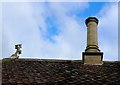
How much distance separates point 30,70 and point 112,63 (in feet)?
10.6

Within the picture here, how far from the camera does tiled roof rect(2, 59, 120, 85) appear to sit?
9336 millimetres

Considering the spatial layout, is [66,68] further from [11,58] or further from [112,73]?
[11,58]

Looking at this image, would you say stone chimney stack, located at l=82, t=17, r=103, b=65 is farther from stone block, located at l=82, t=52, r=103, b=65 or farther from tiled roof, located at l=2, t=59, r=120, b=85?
tiled roof, located at l=2, t=59, r=120, b=85

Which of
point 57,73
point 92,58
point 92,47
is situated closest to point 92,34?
point 92,47

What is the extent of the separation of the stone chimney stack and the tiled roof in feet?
0.99

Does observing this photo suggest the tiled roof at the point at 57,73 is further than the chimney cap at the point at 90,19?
No

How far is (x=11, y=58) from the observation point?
13.3m

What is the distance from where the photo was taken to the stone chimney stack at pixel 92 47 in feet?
40.5

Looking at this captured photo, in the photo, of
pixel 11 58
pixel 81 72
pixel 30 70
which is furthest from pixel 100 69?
pixel 11 58

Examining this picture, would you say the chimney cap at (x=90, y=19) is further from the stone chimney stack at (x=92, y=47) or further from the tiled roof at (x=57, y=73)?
the tiled roof at (x=57, y=73)

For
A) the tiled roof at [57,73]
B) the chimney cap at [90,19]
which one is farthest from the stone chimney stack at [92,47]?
the tiled roof at [57,73]

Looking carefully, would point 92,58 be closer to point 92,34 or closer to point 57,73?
point 92,34

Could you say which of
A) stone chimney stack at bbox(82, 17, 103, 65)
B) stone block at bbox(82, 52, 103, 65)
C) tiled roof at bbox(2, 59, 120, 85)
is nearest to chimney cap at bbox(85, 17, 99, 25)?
stone chimney stack at bbox(82, 17, 103, 65)

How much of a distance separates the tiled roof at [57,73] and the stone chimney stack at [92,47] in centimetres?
30
